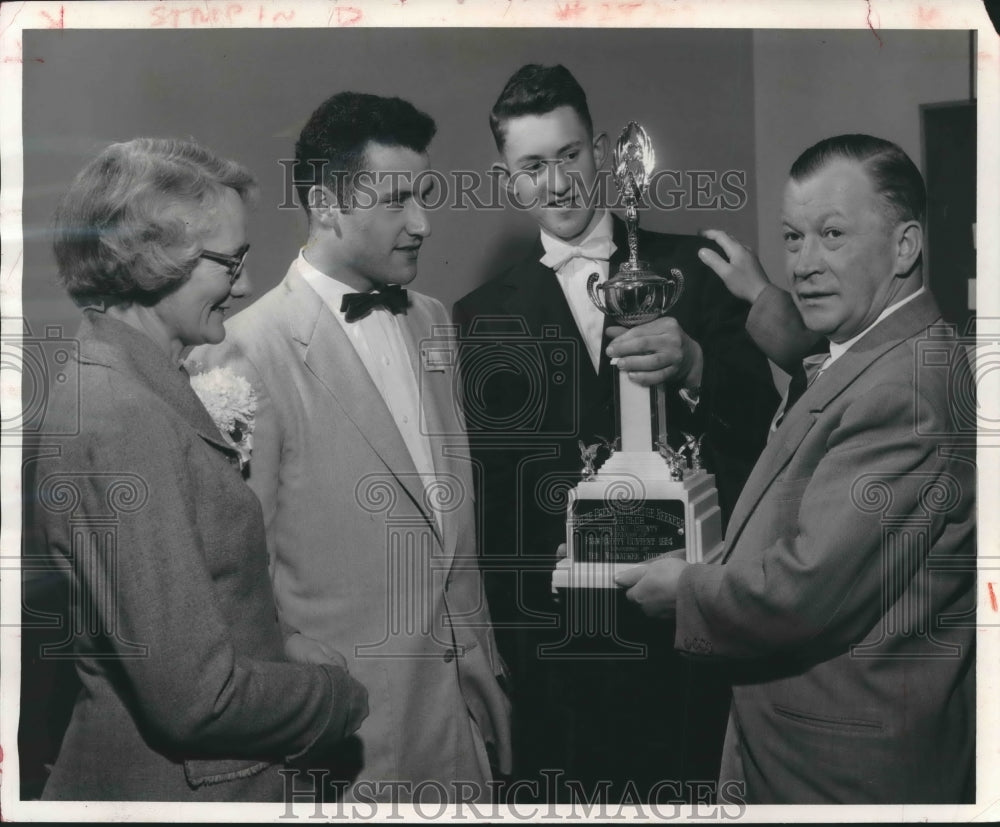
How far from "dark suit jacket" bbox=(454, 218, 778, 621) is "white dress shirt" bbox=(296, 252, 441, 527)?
15cm

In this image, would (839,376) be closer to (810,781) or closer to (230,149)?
(810,781)

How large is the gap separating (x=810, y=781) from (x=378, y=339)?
69.8 inches

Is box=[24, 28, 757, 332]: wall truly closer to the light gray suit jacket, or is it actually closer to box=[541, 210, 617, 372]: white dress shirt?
box=[541, 210, 617, 372]: white dress shirt

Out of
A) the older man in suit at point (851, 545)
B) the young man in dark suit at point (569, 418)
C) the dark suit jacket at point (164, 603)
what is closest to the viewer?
the dark suit jacket at point (164, 603)

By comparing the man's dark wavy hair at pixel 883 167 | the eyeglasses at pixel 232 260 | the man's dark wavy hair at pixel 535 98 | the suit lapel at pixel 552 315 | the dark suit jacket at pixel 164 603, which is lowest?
the dark suit jacket at pixel 164 603

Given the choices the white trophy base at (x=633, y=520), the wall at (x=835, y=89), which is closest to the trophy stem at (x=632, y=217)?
the wall at (x=835, y=89)

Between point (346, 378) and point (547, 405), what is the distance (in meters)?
0.59

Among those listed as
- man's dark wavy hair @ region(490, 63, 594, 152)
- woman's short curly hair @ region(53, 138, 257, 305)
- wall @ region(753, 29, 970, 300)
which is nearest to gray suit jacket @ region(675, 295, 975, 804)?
wall @ region(753, 29, 970, 300)

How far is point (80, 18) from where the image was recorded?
3.18m

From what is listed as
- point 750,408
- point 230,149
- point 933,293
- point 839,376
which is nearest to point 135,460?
point 230,149

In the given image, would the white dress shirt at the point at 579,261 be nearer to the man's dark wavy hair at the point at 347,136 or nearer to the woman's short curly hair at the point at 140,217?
the man's dark wavy hair at the point at 347,136

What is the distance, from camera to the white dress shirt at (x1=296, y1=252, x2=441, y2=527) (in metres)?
3.04

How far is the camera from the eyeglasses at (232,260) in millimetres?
2960

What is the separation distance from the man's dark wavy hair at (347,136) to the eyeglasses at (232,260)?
0.74ft
